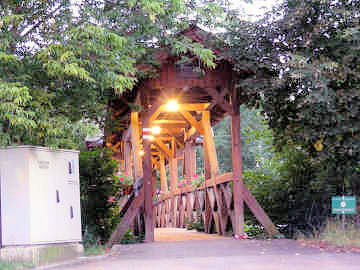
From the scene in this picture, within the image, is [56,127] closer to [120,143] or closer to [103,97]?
[103,97]

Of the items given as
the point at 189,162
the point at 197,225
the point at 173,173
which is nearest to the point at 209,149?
the point at 197,225

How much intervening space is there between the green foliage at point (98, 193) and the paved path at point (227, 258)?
1283 millimetres

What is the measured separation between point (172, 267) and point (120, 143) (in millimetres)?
14033

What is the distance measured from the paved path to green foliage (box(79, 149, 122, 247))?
1283mm

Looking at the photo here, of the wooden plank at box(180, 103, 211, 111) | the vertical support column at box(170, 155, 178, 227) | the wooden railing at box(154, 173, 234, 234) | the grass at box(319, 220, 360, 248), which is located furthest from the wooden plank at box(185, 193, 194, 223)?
the grass at box(319, 220, 360, 248)

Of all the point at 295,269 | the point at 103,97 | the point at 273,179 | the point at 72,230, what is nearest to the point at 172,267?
the point at 295,269

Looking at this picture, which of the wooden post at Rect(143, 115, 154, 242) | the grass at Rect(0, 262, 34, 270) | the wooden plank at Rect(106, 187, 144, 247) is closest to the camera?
the grass at Rect(0, 262, 34, 270)

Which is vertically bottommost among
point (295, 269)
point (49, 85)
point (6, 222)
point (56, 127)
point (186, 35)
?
point (295, 269)

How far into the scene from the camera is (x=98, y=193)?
1086 cm

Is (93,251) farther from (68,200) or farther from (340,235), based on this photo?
(340,235)

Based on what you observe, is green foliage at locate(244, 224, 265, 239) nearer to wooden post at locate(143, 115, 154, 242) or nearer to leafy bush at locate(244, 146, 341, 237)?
leafy bush at locate(244, 146, 341, 237)

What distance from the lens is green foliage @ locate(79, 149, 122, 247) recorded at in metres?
10.7

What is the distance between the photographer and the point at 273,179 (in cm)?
1256

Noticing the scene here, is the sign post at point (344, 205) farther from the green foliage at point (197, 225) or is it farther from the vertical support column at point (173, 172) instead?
the vertical support column at point (173, 172)
